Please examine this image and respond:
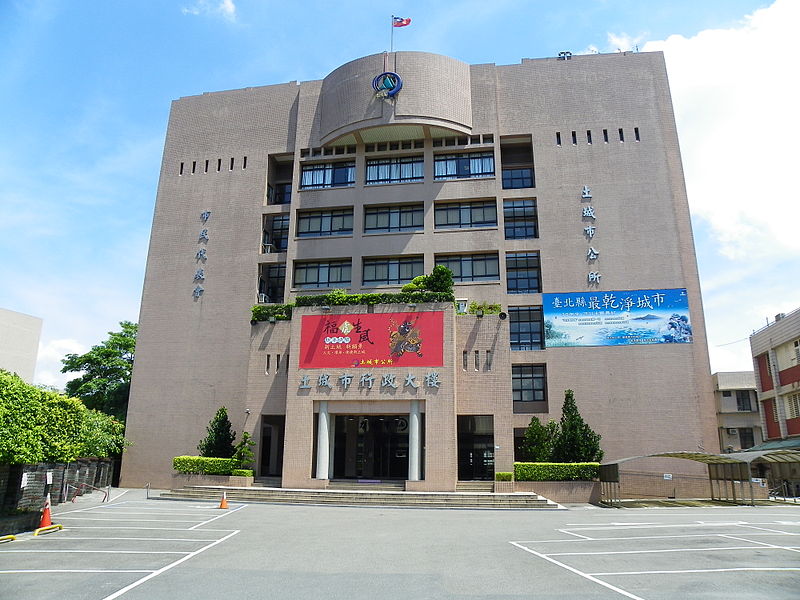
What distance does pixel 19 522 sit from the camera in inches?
614

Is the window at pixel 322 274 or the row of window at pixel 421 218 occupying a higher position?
the row of window at pixel 421 218

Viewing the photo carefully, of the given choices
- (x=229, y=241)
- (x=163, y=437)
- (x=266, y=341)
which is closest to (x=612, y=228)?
(x=266, y=341)

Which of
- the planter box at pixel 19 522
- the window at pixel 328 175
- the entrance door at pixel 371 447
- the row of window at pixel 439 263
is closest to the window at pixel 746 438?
the row of window at pixel 439 263

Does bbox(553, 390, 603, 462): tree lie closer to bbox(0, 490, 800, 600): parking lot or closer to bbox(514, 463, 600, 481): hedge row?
bbox(514, 463, 600, 481): hedge row

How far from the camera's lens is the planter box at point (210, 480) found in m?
28.2

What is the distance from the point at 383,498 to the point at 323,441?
4.50 m

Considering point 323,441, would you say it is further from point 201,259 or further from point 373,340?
point 201,259

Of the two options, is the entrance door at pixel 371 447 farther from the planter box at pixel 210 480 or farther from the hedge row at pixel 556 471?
the hedge row at pixel 556 471

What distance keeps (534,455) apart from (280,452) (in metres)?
14.9

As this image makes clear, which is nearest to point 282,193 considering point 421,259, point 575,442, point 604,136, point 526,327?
point 421,259

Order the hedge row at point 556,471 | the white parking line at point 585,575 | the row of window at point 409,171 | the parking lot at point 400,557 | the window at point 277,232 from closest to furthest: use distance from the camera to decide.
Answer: the white parking line at point 585,575 < the parking lot at point 400,557 < the hedge row at point 556,471 < the row of window at point 409,171 < the window at point 277,232

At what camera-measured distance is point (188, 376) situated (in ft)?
117

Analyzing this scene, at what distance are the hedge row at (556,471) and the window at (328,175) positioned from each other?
66.5 ft

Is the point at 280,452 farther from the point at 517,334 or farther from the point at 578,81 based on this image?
the point at 578,81
